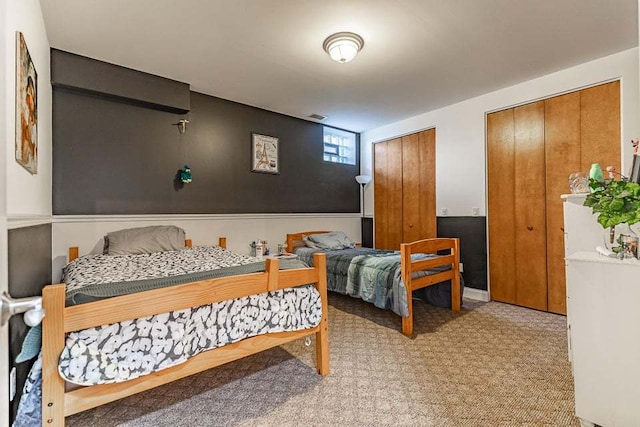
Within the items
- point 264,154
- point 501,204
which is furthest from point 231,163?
point 501,204

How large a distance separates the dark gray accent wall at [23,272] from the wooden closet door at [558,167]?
3935mm

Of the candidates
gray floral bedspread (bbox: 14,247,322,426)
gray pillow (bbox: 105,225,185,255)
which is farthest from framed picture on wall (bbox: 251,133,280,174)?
gray floral bedspread (bbox: 14,247,322,426)

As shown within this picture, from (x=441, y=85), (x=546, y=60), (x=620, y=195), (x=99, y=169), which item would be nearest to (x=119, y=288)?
(x=99, y=169)

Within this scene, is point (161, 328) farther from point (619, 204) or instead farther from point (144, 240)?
point (619, 204)

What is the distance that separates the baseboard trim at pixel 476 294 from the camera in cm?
349

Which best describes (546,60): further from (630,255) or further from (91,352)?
(91,352)

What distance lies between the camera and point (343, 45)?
233cm

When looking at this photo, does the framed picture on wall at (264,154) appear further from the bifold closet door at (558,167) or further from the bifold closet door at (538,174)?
the bifold closet door at (558,167)

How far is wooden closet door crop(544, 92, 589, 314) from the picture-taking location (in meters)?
2.92

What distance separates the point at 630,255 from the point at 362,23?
2041 millimetres

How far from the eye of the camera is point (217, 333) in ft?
4.91

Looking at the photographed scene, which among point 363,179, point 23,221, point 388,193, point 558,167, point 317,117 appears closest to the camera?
point 23,221

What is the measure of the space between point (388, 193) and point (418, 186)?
20.7 inches

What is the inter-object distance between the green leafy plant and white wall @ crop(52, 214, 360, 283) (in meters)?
3.22
